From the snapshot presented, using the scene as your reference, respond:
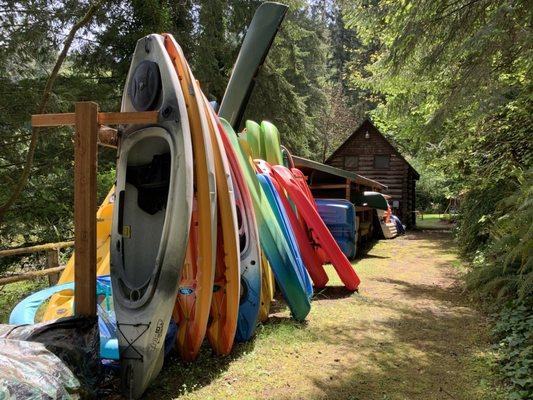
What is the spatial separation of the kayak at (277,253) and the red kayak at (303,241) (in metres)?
1.18

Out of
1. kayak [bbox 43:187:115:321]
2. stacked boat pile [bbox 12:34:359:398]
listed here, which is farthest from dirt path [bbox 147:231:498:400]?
kayak [bbox 43:187:115:321]

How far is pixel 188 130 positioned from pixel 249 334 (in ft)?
7.66

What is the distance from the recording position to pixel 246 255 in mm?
4914

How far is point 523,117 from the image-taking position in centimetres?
728

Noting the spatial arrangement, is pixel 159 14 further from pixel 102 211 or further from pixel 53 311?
pixel 53 311

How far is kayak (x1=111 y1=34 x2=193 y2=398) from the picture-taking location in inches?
139

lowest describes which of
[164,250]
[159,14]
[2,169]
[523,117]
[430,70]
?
[164,250]

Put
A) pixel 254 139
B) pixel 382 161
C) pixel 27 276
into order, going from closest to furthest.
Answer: pixel 27 276
pixel 254 139
pixel 382 161

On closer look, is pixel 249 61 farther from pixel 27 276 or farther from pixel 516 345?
pixel 516 345

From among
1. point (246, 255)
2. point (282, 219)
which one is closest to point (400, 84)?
point (282, 219)

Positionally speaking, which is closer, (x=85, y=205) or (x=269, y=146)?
(x=85, y=205)

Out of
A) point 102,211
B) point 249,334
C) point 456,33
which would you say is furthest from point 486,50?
point 102,211

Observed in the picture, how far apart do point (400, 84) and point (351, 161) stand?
14.8 metres

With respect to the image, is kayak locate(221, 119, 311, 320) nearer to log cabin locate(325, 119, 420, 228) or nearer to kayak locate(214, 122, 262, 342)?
kayak locate(214, 122, 262, 342)
